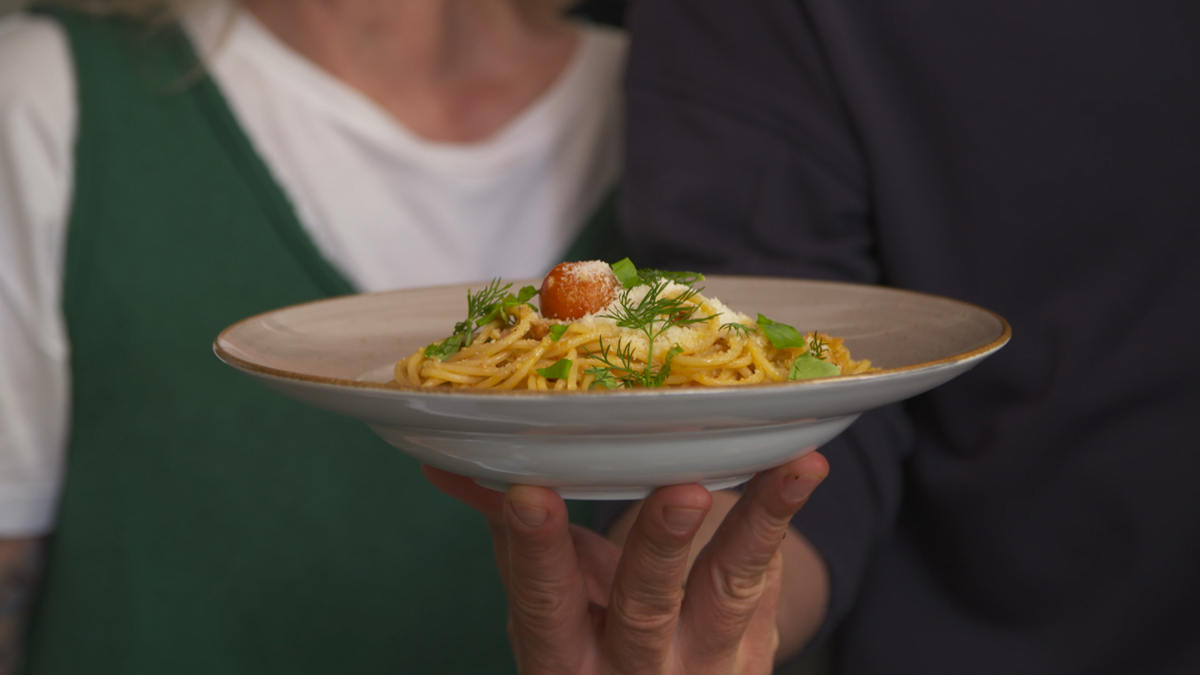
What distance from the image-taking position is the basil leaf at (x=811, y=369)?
67 centimetres

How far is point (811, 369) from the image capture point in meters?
0.68

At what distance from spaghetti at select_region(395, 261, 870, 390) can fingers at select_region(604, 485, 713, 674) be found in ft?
0.35

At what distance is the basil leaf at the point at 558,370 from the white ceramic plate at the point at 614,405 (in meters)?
0.10

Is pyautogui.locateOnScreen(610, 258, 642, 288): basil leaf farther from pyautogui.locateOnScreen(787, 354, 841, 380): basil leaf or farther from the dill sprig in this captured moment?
pyautogui.locateOnScreen(787, 354, 841, 380): basil leaf

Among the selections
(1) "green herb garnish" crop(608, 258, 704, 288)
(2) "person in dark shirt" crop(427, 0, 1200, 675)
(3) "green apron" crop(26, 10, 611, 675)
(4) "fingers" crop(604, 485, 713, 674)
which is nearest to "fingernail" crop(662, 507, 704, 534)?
(4) "fingers" crop(604, 485, 713, 674)

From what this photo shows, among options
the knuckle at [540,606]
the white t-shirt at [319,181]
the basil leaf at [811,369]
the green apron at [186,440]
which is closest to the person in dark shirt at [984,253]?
the white t-shirt at [319,181]

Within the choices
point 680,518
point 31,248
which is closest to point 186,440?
point 31,248

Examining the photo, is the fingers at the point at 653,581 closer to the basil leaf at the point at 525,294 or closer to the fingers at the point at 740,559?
the fingers at the point at 740,559

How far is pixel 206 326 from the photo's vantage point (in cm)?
147

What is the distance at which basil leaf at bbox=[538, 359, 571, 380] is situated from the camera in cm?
71

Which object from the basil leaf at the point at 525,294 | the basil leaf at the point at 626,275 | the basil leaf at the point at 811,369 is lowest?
the basil leaf at the point at 811,369

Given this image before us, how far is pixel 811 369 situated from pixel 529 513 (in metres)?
0.25

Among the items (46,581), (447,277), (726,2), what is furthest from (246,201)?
(726,2)

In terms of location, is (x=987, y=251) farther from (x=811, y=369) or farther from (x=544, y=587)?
(x=544, y=587)
